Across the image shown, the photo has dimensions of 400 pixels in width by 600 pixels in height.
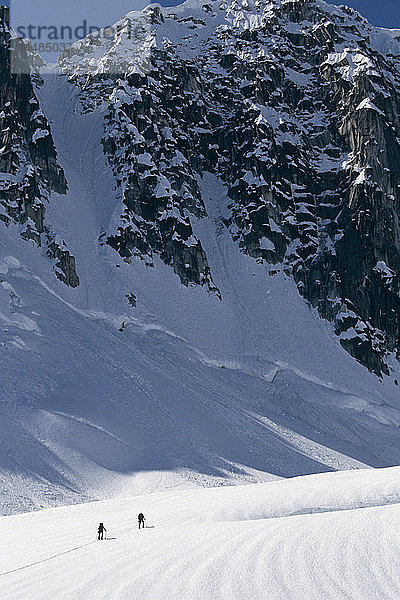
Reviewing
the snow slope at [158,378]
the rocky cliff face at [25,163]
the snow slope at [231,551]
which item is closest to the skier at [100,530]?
the snow slope at [231,551]

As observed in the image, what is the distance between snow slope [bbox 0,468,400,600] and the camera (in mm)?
13766

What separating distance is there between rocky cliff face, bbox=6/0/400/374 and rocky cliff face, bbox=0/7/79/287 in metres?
0.39

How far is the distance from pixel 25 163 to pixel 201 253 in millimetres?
23529

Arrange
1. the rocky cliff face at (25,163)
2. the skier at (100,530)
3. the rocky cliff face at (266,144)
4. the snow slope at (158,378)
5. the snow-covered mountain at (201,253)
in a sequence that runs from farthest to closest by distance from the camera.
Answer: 1. the rocky cliff face at (266,144)
2. the rocky cliff face at (25,163)
3. the snow-covered mountain at (201,253)
4. the snow slope at (158,378)
5. the skier at (100,530)

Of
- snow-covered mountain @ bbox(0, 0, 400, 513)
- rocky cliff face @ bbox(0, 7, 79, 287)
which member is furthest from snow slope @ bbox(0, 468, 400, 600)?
rocky cliff face @ bbox(0, 7, 79, 287)

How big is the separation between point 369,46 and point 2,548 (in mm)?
111583

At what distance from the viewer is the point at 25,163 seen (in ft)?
253

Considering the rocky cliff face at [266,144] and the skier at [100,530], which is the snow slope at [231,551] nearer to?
the skier at [100,530]

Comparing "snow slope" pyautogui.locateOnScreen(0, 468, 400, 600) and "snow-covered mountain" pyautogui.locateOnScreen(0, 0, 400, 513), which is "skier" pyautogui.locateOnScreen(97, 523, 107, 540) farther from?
"snow-covered mountain" pyautogui.locateOnScreen(0, 0, 400, 513)

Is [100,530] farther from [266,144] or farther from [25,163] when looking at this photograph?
[266,144]

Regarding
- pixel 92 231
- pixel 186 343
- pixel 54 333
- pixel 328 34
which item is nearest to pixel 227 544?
pixel 54 333

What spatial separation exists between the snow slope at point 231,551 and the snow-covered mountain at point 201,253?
724 inches

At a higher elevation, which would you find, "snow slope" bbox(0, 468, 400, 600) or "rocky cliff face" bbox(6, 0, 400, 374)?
"rocky cliff face" bbox(6, 0, 400, 374)

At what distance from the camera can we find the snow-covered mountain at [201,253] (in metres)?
51.2
